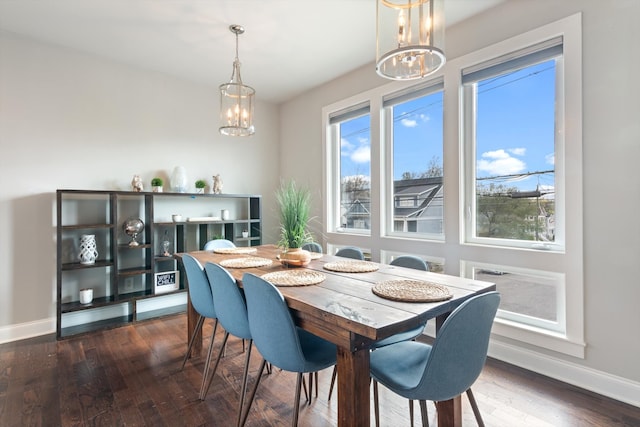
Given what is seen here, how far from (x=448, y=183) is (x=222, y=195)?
260cm

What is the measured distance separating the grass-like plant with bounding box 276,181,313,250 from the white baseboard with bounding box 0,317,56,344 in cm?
272

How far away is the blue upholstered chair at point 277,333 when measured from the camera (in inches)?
53.4

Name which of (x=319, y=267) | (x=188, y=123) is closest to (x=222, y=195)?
(x=188, y=123)

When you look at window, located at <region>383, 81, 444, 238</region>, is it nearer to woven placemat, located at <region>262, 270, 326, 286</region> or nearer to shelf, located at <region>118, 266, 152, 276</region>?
woven placemat, located at <region>262, 270, 326, 286</region>

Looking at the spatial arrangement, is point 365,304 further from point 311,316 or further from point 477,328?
point 477,328

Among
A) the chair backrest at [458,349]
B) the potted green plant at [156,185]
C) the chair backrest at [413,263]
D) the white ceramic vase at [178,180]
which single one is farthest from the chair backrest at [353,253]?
the potted green plant at [156,185]

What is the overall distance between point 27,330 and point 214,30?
10.9ft

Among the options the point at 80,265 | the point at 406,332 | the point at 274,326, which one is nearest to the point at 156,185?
the point at 80,265

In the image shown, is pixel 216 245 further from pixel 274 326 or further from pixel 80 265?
pixel 274 326

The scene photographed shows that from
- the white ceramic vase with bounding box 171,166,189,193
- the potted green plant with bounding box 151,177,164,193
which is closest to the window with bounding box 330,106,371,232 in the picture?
the white ceramic vase with bounding box 171,166,189,193

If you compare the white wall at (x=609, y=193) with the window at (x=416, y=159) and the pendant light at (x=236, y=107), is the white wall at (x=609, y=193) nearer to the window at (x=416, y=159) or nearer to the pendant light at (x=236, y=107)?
the window at (x=416, y=159)

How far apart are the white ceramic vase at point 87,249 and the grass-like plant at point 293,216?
Result: 2.24m

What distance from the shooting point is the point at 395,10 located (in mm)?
1558

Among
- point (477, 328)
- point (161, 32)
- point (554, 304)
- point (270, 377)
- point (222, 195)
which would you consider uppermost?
point (161, 32)
